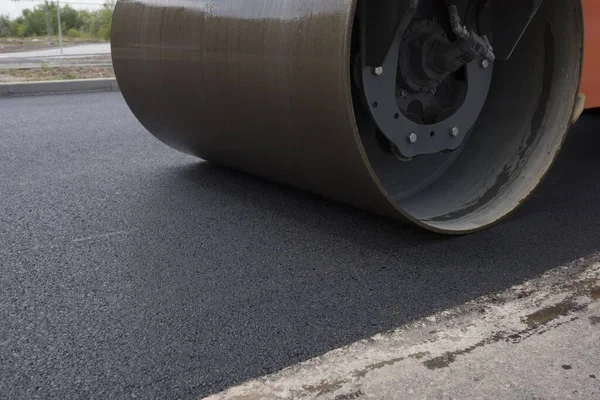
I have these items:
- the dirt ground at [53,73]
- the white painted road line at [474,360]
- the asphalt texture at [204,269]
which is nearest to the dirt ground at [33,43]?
the dirt ground at [53,73]

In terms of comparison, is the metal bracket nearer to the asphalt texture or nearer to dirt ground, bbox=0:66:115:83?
the asphalt texture

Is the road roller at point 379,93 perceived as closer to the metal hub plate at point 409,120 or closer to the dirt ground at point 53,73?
the metal hub plate at point 409,120

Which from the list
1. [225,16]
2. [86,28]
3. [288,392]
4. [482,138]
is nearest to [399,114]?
[482,138]

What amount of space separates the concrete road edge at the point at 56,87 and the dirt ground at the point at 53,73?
1.89 feet

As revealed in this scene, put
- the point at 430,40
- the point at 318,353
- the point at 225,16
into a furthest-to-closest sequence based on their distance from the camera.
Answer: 1. the point at 430,40
2. the point at 225,16
3. the point at 318,353

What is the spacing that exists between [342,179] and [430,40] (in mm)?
776

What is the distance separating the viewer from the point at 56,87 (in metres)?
7.61

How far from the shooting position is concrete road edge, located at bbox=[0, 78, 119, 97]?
7.20m

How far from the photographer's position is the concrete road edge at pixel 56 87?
284 inches

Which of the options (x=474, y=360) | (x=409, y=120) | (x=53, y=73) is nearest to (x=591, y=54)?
(x=409, y=120)

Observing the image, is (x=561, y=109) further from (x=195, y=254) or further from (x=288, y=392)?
(x=288, y=392)

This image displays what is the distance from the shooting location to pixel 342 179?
246cm

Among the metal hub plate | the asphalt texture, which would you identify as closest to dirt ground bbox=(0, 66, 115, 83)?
the asphalt texture

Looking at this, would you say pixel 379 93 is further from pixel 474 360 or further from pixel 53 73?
pixel 53 73
